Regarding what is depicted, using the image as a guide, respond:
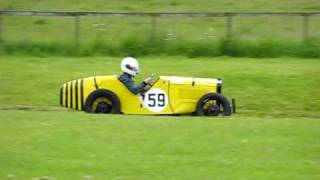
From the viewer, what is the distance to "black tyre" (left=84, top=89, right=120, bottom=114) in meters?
18.6

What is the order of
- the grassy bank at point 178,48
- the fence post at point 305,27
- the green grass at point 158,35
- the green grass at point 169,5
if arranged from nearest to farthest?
the grassy bank at point 178,48 → the green grass at point 158,35 → the fence post at point 305,27 → the green grass at point 169,5

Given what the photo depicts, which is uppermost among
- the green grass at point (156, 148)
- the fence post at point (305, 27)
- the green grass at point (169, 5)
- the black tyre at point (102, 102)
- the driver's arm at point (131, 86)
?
the green grass at point (169, 5)

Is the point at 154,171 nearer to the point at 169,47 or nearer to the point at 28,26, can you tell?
the point at 169,47

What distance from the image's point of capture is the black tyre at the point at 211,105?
18.5m

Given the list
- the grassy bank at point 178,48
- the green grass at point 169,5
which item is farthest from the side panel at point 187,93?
the green grass at point 169,5

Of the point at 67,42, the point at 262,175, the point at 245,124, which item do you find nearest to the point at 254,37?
the point at 67,42

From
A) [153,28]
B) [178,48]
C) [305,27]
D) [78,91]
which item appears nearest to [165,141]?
[78,91]

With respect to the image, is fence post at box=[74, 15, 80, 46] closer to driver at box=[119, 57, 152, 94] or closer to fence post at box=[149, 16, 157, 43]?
fence post at box=[149, 16, 157, 43]

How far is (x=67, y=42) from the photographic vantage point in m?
29.3

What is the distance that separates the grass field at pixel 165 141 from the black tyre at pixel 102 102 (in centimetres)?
155

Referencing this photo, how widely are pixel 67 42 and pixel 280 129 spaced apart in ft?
50.9

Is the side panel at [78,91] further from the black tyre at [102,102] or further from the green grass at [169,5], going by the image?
the green grass at [169,5]

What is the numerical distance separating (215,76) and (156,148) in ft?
36.8

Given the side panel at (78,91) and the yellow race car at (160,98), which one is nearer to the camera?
the yellow race car at (160,98)
